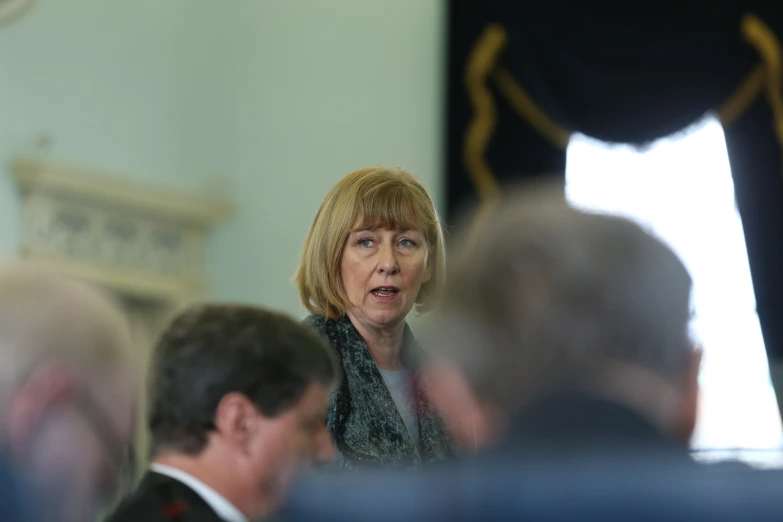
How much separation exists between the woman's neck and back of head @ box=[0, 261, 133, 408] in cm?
136

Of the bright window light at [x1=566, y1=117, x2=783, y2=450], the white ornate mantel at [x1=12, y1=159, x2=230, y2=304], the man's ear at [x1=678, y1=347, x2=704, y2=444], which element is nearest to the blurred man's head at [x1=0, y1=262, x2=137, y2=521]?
the man's ear at [x1=678, y1=347, x2=704, y2=444]

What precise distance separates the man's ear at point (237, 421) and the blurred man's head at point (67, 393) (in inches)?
11.3

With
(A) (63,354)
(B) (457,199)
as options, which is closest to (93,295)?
(A) (63,354)

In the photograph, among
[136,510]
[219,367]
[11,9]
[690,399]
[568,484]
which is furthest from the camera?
[11,9]

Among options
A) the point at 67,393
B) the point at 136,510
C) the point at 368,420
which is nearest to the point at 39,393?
the point at 67,393

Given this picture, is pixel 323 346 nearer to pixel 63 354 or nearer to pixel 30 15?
pixel 63 354

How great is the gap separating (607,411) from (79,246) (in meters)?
6.05

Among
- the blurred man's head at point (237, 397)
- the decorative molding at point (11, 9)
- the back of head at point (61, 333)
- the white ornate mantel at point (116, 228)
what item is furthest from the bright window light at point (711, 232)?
the back of head at point (61, 333)

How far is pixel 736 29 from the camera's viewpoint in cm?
759

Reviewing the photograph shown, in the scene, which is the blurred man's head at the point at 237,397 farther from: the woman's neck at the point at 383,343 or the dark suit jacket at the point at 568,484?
the woman's neck at the point at 383,343

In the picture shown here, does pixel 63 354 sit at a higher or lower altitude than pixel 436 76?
lower

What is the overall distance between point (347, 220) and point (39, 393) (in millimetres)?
1472

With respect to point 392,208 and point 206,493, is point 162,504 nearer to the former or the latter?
point 206,493

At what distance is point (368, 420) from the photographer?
2.53 m
